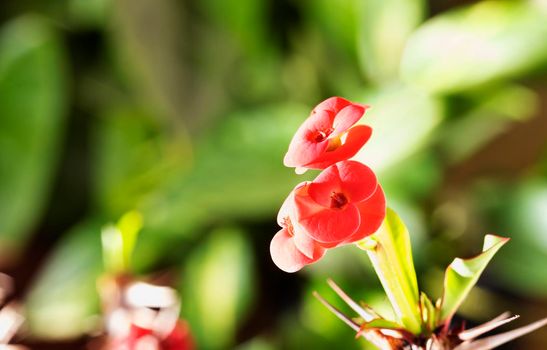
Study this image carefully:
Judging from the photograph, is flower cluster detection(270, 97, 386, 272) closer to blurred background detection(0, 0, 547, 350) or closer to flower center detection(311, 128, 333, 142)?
flower center detection(311, 128, 333, 142)

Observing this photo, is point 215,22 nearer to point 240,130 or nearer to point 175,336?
point 240,130

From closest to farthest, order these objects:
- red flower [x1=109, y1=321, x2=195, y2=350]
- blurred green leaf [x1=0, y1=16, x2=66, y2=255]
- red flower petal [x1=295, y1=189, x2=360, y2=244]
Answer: red flower petal [x1=295, y1=189, x2=360, y2=244], red flower [x1=109, y1=321, x2=195, y2=350], blurred green leaf [x1=0, y1=16, x2=66, y2=255]

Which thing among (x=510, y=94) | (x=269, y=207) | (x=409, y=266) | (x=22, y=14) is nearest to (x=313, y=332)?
(x=269, y=207)

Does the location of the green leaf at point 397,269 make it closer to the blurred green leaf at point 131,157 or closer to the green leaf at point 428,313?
the green leaf at point 428,313

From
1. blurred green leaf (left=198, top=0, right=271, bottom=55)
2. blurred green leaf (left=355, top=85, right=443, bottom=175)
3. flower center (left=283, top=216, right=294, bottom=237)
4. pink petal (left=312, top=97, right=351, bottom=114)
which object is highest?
pink petal (left=312, top=97, right=351, bottom=114)

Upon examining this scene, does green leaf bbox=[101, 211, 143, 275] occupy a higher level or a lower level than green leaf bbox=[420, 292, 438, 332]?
lower

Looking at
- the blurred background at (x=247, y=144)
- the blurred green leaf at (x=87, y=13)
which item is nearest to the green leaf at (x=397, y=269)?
the blurred background at (x=247, y=144)

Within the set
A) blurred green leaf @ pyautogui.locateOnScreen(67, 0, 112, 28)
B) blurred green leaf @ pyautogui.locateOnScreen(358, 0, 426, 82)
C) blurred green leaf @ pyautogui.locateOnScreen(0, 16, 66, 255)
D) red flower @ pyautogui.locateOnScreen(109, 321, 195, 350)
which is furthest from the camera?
blurred green leaf @ pyautogui.locateOnScreen(67, 0, 112, 28)

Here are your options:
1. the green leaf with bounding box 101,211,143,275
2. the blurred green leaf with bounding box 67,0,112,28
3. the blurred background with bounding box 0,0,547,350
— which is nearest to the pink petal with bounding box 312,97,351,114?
the green leaf with bounding box 101,211,143,275

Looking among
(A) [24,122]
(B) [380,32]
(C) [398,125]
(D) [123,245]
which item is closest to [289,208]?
(D) [123,245]
